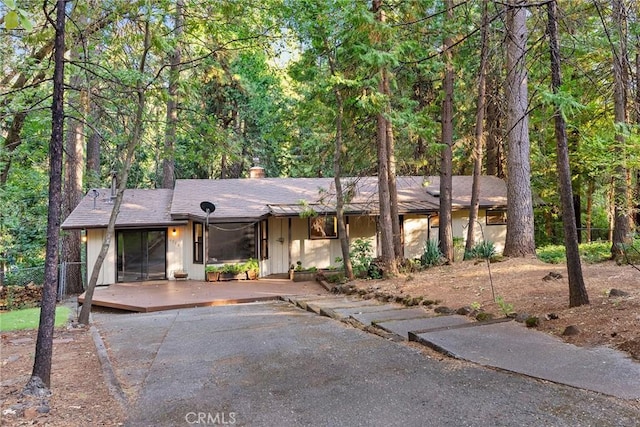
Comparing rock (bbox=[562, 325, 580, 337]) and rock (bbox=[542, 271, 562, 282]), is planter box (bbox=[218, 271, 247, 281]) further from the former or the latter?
rock (bbox=[562, 325, 580, 337])

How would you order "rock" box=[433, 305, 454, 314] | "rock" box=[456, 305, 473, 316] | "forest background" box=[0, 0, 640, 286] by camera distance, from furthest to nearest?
"rock" box=[433, 305, 454, 314] < "rock" box=[456, 305, 473, 316] < "forest background" box=[0, 0, 640, 286]

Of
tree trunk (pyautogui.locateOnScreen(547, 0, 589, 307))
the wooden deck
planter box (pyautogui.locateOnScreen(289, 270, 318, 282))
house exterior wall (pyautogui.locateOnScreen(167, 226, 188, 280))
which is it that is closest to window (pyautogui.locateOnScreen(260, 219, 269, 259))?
the wooden deck

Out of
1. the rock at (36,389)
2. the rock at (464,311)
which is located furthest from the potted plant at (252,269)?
the rock at (36,389)

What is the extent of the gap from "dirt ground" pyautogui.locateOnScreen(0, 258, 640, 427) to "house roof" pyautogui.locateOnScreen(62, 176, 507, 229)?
4.58 m

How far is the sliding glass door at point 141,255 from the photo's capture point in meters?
13.6

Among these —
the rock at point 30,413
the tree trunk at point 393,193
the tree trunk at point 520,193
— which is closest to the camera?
the rock at point 30,413

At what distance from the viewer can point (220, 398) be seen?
3814 millimetres

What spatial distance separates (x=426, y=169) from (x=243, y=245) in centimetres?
1025

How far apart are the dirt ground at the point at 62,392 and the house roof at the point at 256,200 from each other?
7.26 m

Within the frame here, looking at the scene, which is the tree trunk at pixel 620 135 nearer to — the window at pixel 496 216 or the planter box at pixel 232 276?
the window at pixel 496 216

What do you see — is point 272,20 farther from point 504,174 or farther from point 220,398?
point 504,174

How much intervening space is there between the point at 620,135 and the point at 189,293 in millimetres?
10040

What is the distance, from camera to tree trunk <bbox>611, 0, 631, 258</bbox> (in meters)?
4.61

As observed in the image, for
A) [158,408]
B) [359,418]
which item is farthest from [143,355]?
[359,418]
